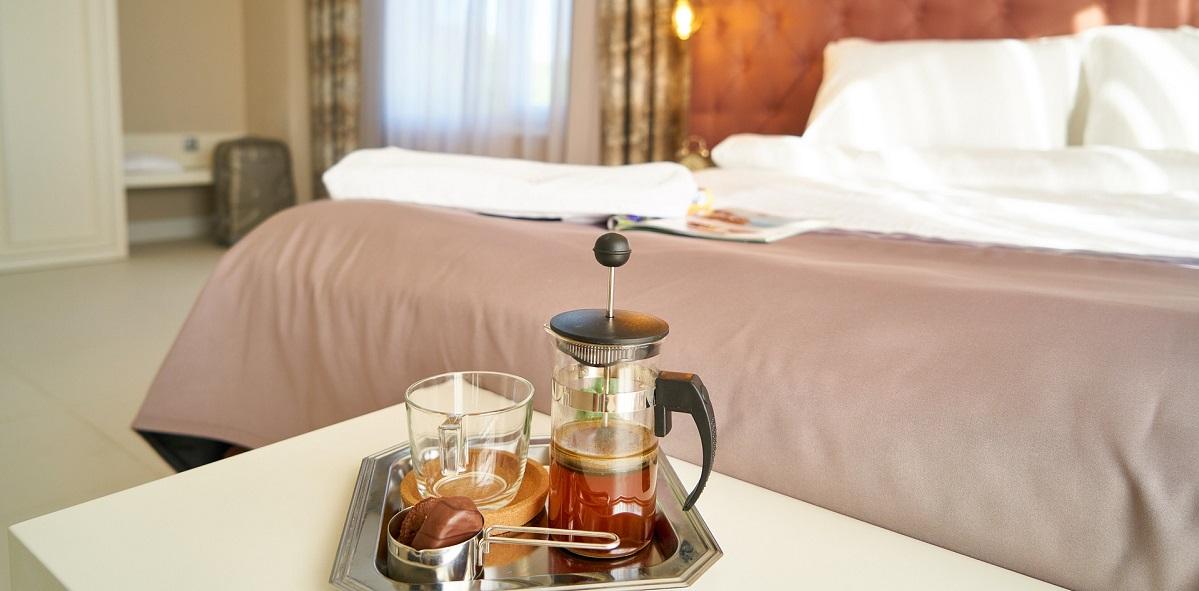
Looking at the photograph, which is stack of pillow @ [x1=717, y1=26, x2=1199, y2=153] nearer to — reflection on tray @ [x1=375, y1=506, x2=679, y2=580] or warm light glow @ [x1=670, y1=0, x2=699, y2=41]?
warm light glow @ [x1=670, y1=0, x2=699, y2=41]

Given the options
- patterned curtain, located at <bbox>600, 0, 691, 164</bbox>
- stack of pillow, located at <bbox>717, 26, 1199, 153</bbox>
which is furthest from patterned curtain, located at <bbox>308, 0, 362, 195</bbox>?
stack of pillow, located at <bbox>717, 26, 1199, 153</bbox>

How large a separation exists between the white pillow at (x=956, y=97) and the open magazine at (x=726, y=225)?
0.73m

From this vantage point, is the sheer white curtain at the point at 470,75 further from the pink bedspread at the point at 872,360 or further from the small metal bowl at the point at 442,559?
the small metal bowl at the point at 442,559

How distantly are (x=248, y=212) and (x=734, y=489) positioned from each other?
435 centimetres

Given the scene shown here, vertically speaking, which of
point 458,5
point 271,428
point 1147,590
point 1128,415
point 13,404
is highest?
point 458,5

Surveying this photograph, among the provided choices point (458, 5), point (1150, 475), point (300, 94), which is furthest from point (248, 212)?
point (1150, 475)

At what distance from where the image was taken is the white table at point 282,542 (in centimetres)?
67

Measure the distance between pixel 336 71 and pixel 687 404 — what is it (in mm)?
4620

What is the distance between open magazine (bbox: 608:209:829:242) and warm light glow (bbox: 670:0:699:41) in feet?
5.86

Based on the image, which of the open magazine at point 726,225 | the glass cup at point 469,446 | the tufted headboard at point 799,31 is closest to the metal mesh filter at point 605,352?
the glass cup at point 469,446

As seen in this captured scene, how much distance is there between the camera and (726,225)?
1.58 meters

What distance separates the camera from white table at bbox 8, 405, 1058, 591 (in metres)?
0.67

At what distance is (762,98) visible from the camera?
3232 millimetres

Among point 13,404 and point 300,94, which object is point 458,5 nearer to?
point 300,94
